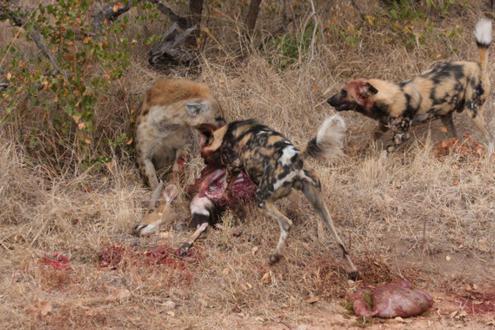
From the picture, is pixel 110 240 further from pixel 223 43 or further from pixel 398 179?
pixel 223 43

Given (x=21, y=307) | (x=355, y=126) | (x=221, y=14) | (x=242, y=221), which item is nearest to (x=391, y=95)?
(x=355, y=126)

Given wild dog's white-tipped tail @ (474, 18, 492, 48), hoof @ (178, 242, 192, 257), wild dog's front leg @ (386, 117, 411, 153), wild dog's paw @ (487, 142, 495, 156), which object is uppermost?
wild dog's white-tipped tail @ (474, 18, 492, 48)

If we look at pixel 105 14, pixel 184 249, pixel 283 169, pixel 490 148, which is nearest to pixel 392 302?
pixel 283 169

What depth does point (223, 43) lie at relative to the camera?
8.23 metres

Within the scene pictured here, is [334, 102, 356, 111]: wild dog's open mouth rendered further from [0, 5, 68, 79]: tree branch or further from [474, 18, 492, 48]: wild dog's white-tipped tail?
[0, 5, 68, 79]: tree branch

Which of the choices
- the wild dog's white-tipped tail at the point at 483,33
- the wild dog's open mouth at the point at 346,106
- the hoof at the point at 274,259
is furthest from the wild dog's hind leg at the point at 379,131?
the hoof at the point at 274,259

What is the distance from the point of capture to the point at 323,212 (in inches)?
217

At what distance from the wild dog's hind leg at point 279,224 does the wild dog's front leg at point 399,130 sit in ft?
5.58

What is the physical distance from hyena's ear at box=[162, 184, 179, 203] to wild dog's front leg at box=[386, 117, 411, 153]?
172cm

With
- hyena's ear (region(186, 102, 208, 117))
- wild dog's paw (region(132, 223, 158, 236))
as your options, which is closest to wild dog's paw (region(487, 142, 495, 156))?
hyena's ear (region(186, 102, 208, 117))

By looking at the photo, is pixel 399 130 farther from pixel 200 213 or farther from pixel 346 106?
pixel 200 213

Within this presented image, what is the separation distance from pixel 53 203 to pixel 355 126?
2.67 m

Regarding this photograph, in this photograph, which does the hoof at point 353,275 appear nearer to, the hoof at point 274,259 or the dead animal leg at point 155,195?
the hoof at point 274,259

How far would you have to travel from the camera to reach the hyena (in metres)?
6.84
